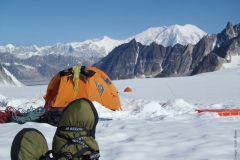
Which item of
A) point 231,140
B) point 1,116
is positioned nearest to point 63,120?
point 231,140

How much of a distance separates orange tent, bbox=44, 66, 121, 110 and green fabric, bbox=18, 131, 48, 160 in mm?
6954

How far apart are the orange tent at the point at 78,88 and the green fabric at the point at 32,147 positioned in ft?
22.8

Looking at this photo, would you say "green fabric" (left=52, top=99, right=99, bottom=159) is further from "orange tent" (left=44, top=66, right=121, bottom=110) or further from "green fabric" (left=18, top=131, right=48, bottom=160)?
"orange tent" (left=44, top=66, right=121, bottom=110)

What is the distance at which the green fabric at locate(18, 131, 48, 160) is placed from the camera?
9.41ft

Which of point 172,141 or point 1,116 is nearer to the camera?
point 172,141

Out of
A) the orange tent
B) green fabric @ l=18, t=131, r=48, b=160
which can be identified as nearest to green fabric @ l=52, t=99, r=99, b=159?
green fabric @ l=18, t=131, r=48, b=160

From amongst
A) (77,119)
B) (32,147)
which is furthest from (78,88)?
(32,147)

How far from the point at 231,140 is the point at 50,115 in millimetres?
4219

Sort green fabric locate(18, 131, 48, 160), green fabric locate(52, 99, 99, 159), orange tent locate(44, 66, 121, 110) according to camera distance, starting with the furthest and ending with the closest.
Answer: orange tent locate(44, 66, 121, 110) → green fabric locate(52, 99, 99, 159) → green fabric locate(18, 131, 48, 160)

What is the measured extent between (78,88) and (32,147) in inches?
286

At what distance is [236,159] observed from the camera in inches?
145

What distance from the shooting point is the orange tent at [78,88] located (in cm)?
1013

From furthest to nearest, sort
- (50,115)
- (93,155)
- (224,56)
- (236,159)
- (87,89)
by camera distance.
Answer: (224,56), (87,89), (50,115), (236,159), (93,155)

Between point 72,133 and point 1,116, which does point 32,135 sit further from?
point 1,116
